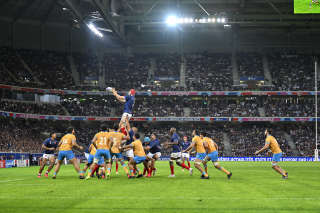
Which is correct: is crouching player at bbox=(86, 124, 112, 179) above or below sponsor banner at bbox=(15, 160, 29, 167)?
above

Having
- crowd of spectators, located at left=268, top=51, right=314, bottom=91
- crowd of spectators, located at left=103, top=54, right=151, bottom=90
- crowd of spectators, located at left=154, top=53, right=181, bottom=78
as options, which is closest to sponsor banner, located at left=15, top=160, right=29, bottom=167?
crowd of spectators, located at left=103, top=54, right=151, bottom=90

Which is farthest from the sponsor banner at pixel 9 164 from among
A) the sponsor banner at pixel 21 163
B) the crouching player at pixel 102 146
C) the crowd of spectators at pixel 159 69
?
the crouching player at pixel 102 146

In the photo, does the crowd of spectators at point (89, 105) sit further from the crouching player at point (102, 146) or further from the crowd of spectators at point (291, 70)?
the crouching player at point (102, 146)

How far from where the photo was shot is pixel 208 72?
221ft

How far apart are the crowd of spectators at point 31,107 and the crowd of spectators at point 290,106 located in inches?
1325

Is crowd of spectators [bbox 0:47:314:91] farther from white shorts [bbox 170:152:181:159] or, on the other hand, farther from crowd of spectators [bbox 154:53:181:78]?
white shorts [bbox 170:152:181:159]

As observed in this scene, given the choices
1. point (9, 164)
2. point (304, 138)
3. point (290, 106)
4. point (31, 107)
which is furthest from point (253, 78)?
point (9, 164)

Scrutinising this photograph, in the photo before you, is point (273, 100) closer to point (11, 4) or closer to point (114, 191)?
point (11, 4)

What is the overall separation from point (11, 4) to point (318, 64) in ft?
172

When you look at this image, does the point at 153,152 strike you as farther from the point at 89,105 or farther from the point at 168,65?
the point at 168,65

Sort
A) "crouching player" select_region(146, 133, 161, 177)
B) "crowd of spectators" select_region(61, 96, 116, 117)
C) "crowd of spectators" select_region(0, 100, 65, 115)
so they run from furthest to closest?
"crowd of spectators" select_region(61, 96, 116, 117) < "crowd of spectators" select_region(0, 100, 65, 115) < "crouching player" select_region(146, 133, 161, 177)

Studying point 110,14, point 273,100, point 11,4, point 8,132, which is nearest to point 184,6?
point 110,14

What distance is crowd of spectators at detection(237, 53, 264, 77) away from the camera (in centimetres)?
6719

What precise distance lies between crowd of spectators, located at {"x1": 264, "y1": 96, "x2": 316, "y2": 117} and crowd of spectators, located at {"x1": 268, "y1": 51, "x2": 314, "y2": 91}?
2585 mm
